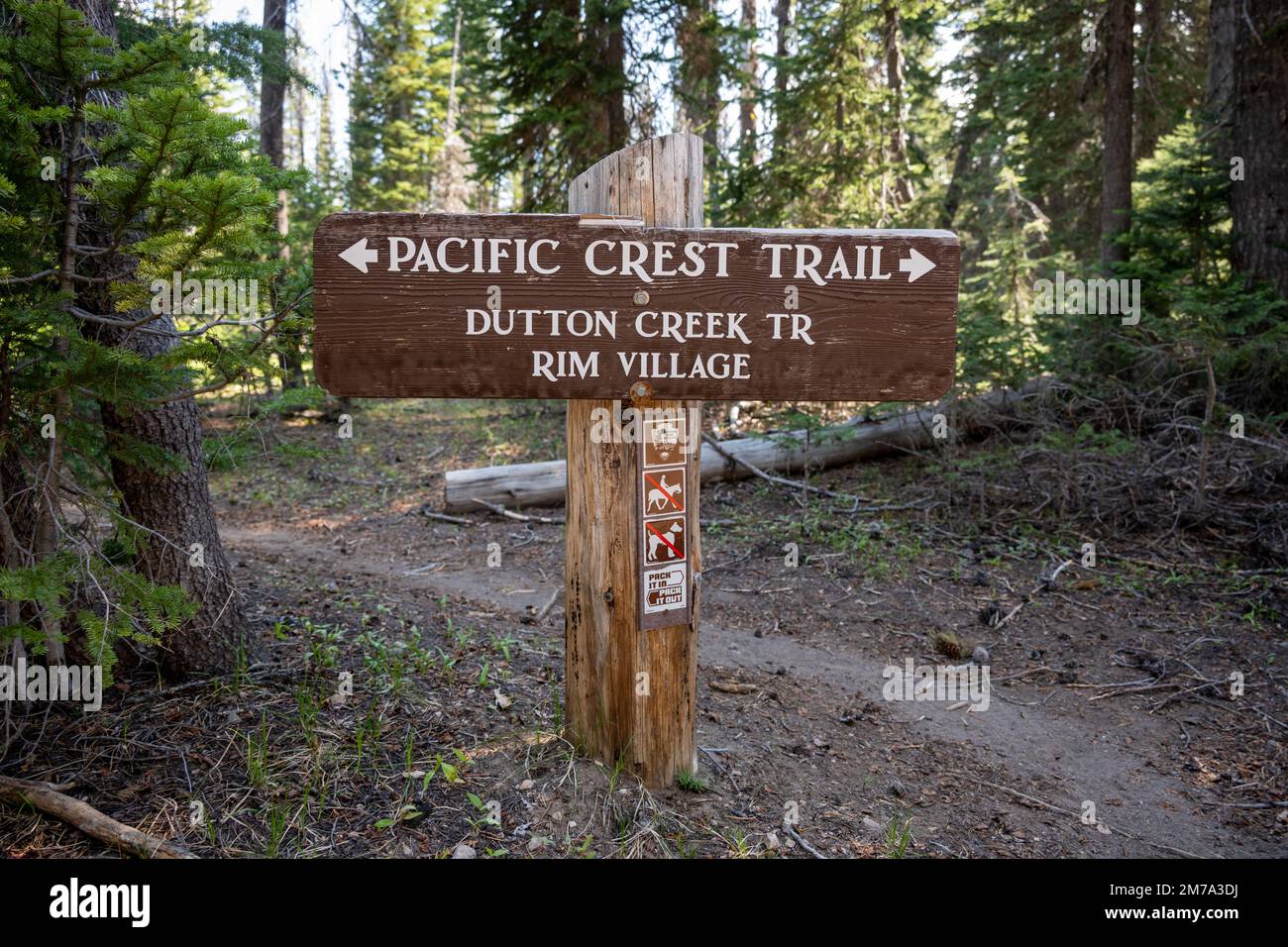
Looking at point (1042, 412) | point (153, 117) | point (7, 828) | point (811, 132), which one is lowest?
point (7, 828)

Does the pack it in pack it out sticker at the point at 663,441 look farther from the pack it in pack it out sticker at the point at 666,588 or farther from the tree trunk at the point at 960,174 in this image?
the tree trunk at the point at 960,174

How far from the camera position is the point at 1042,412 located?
9.21 m

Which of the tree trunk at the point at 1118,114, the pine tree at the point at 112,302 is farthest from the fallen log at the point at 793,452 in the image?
the pine tree at the point at 112,302

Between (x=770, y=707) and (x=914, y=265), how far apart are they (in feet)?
10.7

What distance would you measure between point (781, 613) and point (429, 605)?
2.97m

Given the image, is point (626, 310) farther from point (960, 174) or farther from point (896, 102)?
point (960, 174)

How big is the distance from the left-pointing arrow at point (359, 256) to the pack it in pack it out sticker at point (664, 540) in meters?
1.43

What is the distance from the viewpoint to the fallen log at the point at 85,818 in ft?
9.61

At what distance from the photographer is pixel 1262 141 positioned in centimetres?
904

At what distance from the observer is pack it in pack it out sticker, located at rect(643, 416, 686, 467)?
10.8 ft

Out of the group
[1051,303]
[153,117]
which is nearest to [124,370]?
[153,117]

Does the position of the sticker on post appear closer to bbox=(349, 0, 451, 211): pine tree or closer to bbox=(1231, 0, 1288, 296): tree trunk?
bbox=(1231, 0, 1288, 296): tree trunk

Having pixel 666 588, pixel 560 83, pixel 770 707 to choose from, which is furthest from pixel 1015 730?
pixel 560 83
